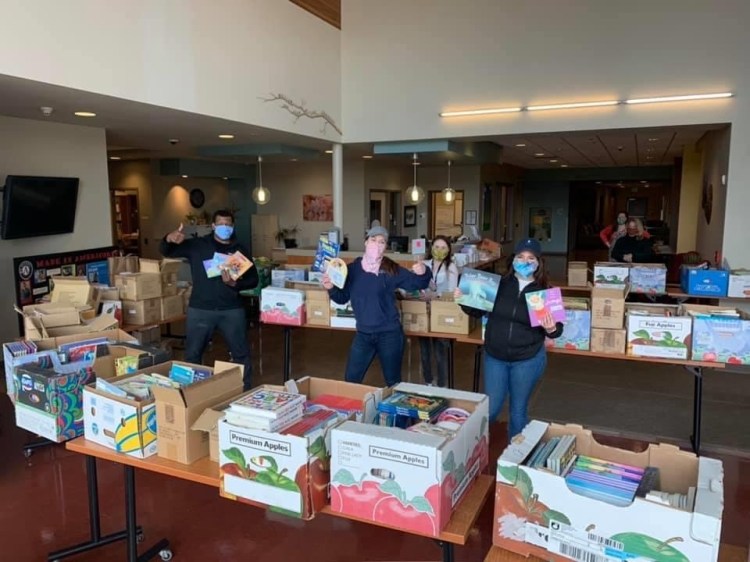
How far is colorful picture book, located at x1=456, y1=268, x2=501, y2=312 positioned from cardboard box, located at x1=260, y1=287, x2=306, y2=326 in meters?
1.85

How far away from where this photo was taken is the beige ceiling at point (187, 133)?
4.79 metres

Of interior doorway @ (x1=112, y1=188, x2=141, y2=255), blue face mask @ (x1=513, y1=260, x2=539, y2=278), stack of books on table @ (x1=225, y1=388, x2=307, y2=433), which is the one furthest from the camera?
interior doorway @ (x1=112, y1=188, x2=141, y2=255)

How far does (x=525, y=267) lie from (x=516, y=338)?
43 cm

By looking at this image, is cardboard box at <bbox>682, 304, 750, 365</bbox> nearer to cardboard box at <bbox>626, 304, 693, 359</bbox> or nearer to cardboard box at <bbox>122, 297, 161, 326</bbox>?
cardboard box at <bbox>626, 304, 693, 359</bbox>

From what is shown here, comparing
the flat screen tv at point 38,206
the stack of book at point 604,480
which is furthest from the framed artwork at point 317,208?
the stack of book at point 604,480

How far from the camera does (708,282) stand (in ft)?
20.0

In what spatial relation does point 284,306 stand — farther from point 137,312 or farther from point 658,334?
point 658,334

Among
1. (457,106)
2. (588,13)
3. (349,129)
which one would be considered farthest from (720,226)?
(349,129)

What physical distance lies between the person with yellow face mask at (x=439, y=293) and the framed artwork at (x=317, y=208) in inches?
265

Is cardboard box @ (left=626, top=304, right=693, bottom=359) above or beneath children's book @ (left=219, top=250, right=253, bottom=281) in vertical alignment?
beneath

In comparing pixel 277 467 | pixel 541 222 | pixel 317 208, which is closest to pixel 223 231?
pixel 277 467

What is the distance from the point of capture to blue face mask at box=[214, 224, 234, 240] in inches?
174

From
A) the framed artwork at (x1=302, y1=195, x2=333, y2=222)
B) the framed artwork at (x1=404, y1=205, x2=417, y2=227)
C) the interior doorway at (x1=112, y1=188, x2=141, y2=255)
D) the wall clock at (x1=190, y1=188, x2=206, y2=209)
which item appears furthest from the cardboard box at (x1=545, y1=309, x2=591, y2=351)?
the interior doorway at (x1=112, y1=188, x2=141, y2=255)

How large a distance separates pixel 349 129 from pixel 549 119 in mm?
2766
